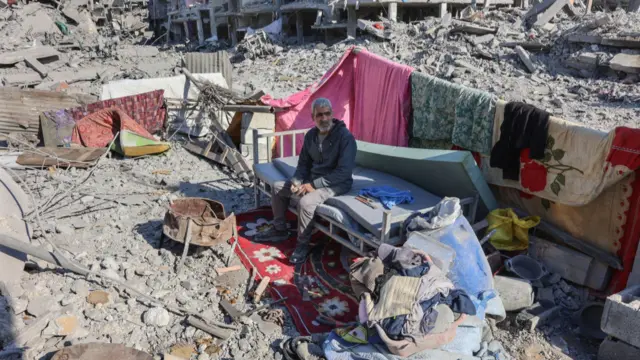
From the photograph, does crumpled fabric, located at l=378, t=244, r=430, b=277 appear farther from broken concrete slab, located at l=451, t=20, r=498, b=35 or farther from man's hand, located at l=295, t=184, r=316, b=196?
broken concrete slab, located at l=451, t=20, r=498, b=35

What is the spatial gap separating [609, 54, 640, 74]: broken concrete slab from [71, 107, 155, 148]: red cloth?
37.1 feet

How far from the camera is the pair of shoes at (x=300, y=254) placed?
16.2 ft

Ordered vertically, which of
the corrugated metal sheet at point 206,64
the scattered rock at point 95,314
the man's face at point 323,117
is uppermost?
the man's face at point 323,117

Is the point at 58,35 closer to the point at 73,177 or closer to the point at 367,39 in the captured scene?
the point at 367,39

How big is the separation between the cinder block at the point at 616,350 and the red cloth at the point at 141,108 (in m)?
8.90

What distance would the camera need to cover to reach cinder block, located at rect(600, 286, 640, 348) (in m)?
3.37

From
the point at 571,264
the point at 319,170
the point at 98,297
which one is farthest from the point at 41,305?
the point at 571,264

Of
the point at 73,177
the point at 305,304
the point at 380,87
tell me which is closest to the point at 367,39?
the point at 380,87

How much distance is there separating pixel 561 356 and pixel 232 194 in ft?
16.3

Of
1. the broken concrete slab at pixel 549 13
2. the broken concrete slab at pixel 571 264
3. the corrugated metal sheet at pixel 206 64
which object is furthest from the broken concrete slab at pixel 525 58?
the broken concrete slab at pixel 571 264

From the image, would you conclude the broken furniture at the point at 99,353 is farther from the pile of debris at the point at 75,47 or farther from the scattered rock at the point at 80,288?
the pile of debris at the point at 75,47

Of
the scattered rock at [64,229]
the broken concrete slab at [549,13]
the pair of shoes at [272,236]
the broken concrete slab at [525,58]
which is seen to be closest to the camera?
the scattered rock at [64,229]

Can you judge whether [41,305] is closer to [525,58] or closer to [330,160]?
[330,160]

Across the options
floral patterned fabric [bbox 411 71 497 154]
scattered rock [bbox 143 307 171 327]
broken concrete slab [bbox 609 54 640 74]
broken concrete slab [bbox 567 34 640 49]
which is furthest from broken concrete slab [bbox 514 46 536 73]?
scattered rock [bbox 143 307 171 327]
